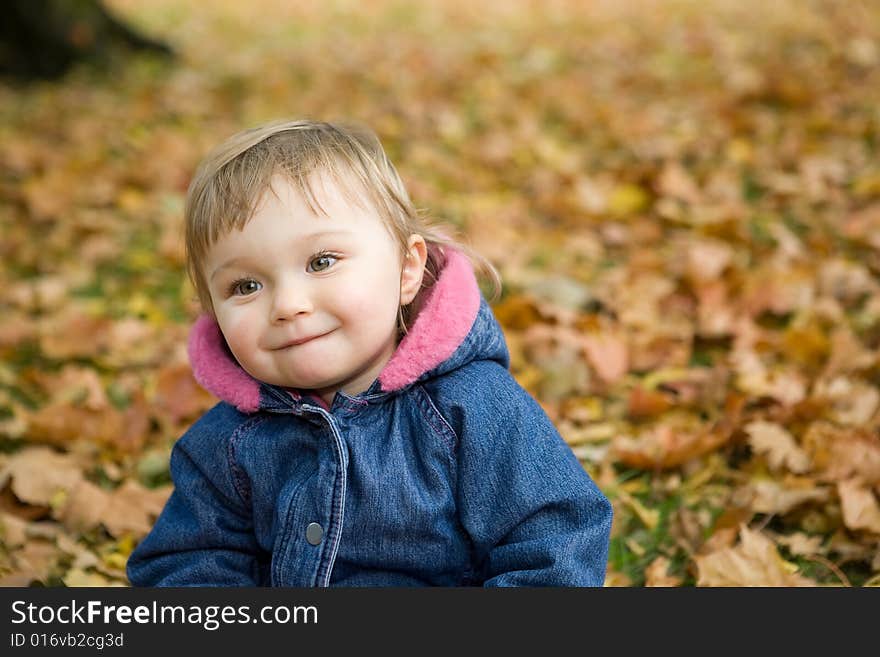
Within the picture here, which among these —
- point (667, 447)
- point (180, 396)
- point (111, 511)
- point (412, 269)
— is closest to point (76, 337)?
point (180, 396)

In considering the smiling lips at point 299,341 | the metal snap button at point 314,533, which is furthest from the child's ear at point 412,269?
the metal snap button at point 314,533

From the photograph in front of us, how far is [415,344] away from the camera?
72.1 inches

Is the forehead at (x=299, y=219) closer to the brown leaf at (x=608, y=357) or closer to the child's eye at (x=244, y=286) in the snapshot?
the child's eye at (x=244, y=286)

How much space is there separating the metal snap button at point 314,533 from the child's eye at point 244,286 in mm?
450

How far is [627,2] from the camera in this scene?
1026 cm

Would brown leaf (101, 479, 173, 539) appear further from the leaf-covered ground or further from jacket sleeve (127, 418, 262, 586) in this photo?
jacket sleeve (127, 418, 262, 586)

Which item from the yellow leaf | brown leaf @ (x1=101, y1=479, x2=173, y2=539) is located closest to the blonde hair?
brown leaf @ (x1=101, y1=479, x2=173, y2=539)

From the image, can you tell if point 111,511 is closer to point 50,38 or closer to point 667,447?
point 667,447

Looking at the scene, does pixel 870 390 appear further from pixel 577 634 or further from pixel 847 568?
pixel 577 634

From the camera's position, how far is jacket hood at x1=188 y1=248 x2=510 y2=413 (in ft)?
5.97

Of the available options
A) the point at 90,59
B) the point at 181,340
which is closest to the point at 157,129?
the point at 90,59

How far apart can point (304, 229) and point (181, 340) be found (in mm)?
1958

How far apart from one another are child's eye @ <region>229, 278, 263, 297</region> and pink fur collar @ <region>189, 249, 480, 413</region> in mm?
197

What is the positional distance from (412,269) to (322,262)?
23 cm
